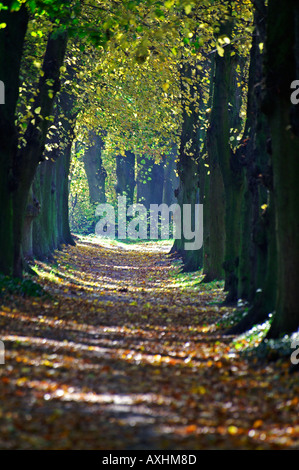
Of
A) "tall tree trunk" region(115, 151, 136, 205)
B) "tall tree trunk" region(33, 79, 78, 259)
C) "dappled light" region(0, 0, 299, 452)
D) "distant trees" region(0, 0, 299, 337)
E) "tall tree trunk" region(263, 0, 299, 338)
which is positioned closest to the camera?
"dappled light" region(0, 0, 299, 452)

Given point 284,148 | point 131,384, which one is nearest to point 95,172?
point 284,148

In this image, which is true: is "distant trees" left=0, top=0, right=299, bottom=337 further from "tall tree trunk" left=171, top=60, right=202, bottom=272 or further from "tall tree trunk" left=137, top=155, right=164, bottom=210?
"tall tree trunk" left=137, top=155, right=164, bottom=210

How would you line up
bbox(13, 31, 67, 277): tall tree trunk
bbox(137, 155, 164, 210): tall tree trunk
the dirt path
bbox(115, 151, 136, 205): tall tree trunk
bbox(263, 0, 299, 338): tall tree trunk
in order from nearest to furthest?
the dirt path
bbox(263, 0, 299, 338): tall tree trunk
bbox(13, 31, 67, 277): tall tree trunk
bbox(115, 151, 136, 205): tall tree trunk
bbox(137, 155, 164, 210): tall tree trunk

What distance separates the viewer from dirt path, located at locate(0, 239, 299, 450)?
6496 mm

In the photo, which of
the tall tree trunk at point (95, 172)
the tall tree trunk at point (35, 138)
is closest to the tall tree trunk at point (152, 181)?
the tall tree trunk at point (95, 172)

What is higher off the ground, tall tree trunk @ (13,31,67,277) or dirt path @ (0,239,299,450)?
tall tree trunk @ (13,31,67,277)

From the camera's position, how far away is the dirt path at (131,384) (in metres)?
6.50

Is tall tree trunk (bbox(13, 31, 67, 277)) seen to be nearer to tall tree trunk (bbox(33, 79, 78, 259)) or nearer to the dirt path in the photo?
the dirt path

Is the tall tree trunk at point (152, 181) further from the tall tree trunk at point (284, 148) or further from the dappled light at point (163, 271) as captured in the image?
the tall tree trunk at point (284, 148)

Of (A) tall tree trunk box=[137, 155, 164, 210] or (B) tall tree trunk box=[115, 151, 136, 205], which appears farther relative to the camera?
(A) tall tree trunk box=[137, 155, 164, 210]

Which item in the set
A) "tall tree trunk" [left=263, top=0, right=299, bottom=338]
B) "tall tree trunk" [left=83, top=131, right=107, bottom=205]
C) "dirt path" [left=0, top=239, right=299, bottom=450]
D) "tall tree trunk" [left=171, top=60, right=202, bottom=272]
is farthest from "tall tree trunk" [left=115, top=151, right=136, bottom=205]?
"tall tree trunk" [left=263, top=0, right=299, bottom=338]
